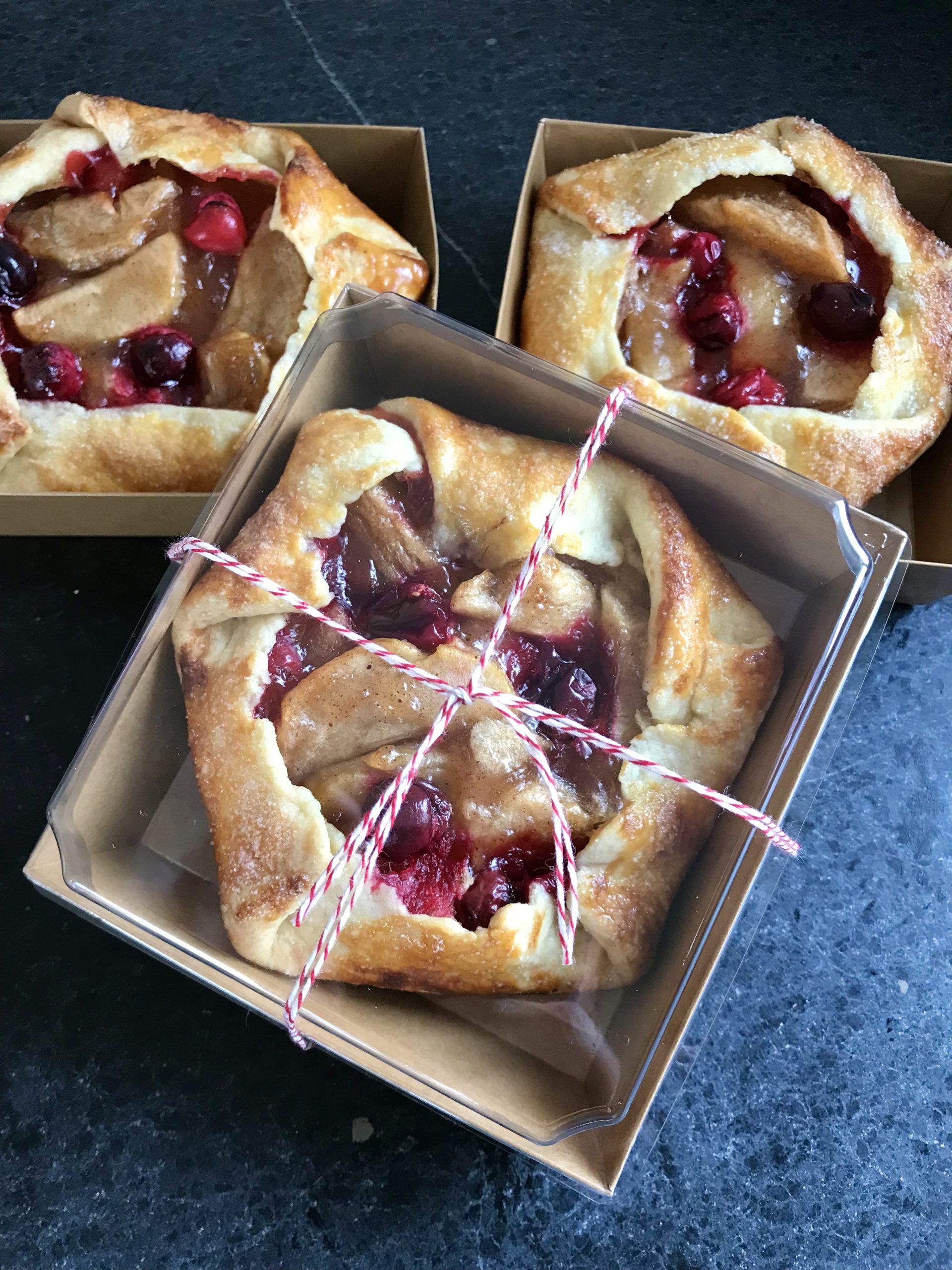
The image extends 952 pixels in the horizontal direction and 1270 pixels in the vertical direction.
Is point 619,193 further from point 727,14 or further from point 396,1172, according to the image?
point 396,1172

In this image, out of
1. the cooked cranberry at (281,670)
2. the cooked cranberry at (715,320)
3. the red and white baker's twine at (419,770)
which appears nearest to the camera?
the red and white baker's twine at (419,770)

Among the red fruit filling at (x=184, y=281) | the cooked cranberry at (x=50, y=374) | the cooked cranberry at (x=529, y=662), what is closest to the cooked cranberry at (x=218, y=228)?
the red fruit filling at (x=184, y=281)

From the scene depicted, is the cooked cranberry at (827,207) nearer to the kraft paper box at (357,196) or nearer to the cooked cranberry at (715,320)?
the cooked cranberry at (715,320)

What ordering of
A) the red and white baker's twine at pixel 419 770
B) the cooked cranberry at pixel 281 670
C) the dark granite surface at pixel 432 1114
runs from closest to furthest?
the red and white baker's twine at pixel 419 770 → the cooked cranberry at pixel 281 670 → the dark granite surface at pixel 432 1114

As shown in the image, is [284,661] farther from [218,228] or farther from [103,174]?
[103,174]

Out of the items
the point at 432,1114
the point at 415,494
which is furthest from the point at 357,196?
the point at 432,1114

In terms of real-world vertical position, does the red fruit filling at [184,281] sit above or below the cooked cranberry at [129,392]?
above

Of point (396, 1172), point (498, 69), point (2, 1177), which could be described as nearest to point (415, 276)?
point (498, 69)

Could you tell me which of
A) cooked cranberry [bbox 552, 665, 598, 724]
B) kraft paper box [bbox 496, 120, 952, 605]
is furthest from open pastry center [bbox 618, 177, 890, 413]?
cooked cranberry [bbox 552, 665, 598, 724]
